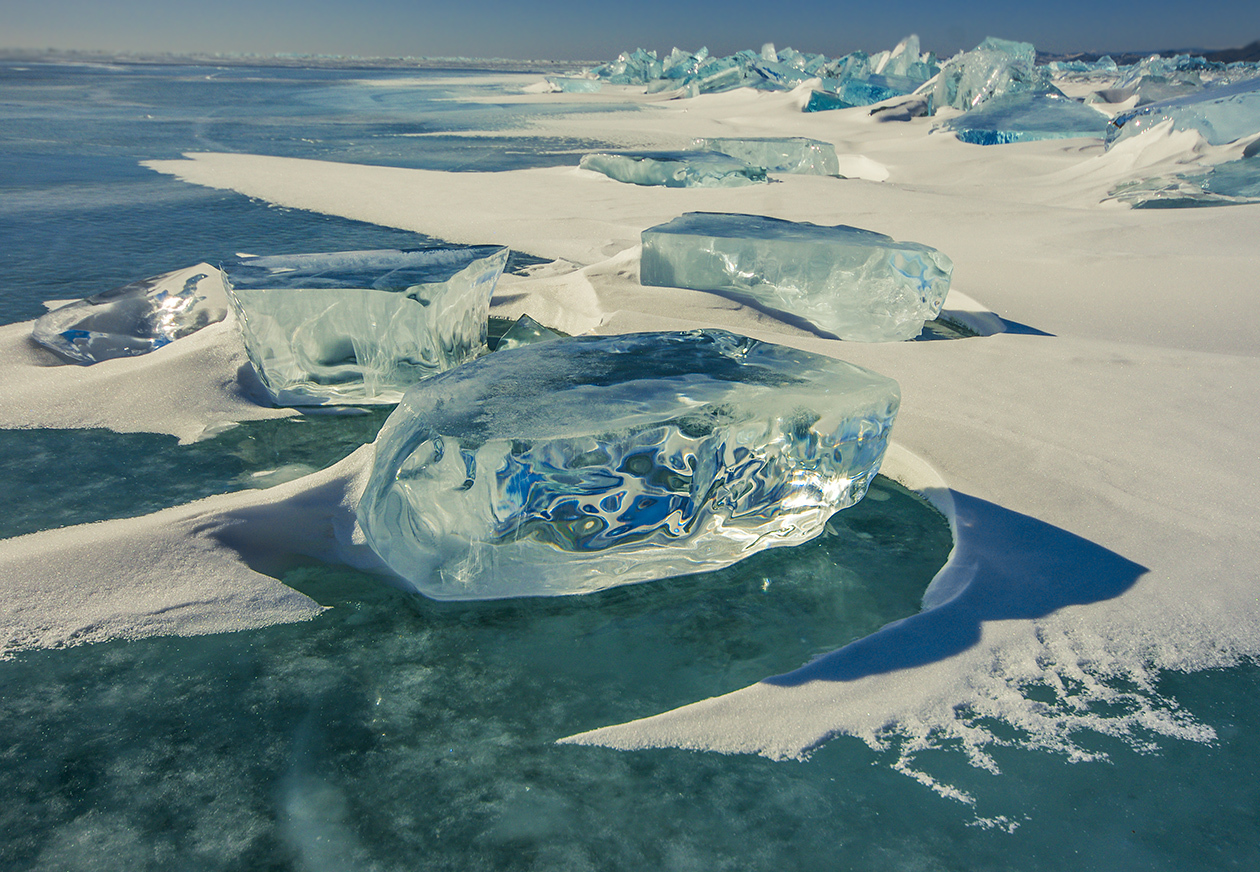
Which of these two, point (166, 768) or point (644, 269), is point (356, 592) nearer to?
point (166, 768)

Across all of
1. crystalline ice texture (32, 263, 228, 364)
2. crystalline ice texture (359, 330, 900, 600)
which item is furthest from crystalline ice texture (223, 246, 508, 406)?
crystalline ice texture (359, 330, 900, 600)

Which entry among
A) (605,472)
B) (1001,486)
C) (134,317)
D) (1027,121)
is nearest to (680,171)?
(134,317)

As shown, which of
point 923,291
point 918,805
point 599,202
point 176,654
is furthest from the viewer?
point 599,202

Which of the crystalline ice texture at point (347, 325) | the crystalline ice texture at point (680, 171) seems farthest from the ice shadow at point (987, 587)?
the crystalline ice texture at point (680, 171)

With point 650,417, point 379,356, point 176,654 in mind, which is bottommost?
point 176,654

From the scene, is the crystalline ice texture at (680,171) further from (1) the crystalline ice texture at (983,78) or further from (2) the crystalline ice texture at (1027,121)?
(1) the crystalline ice texture at (983,78)

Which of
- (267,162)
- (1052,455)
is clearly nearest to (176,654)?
(1052,455)

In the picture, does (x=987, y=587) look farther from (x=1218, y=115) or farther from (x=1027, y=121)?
(x=1027, y=121)
